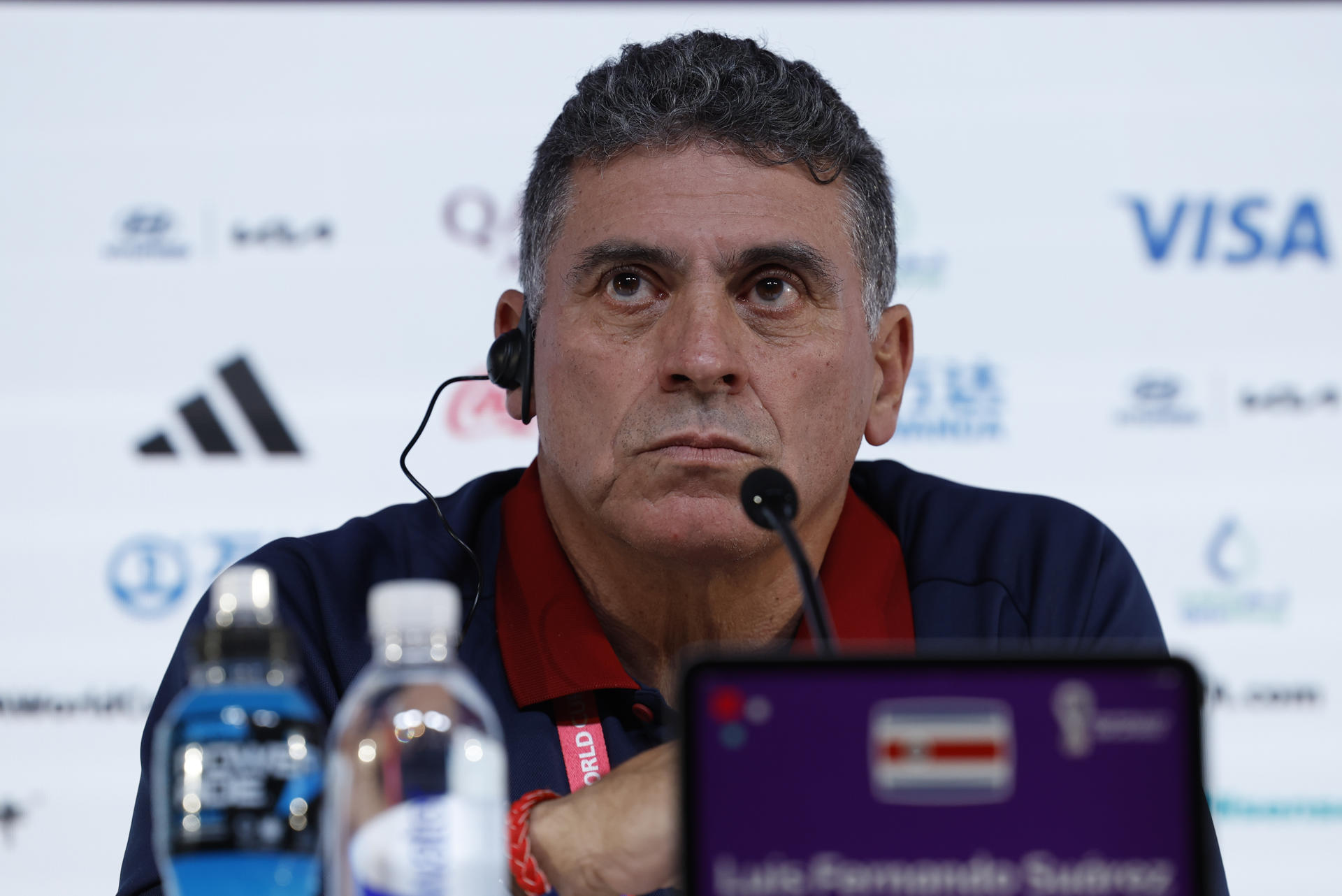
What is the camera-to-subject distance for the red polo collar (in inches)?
49.5

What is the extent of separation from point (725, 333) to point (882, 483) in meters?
0.45

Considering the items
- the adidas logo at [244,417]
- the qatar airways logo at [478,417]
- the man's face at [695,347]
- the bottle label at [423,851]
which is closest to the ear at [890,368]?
the man's face at [695,347]

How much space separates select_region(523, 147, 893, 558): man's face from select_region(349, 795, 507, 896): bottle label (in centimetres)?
64

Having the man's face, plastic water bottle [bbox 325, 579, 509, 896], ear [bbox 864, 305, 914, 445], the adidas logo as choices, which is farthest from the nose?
the adidas logo

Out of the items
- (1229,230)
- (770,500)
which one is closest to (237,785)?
(770,500)

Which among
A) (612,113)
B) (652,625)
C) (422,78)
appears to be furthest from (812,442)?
(422,78)

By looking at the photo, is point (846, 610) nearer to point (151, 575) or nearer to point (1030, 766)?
point (1030, 766)

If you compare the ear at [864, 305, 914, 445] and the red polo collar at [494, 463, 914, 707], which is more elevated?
the ear at [864, 305, 914, 445]

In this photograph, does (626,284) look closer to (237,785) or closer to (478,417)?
(237,785)

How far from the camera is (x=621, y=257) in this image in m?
1.29

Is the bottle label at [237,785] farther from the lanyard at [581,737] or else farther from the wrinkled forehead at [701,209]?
the wrinkled forehead at [701,209]

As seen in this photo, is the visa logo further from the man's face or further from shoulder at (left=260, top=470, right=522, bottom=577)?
shoulder at (left=260, top=470, right=522, bottom=577)

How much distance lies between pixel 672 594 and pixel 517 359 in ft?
1.02

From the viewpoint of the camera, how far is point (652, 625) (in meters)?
1.39
